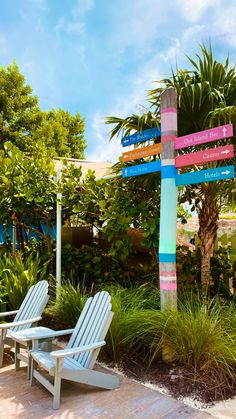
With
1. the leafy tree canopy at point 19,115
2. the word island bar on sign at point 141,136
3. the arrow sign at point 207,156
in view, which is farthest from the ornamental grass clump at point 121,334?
the leafy tree canopy at point 19,115

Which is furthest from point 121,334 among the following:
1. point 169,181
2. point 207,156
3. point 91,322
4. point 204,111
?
point 204,111

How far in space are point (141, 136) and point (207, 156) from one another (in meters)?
1.17

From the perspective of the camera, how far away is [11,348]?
5.02 metres

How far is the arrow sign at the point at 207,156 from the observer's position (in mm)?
3680

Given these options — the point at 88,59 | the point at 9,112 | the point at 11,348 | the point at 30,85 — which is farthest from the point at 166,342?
the point at 30,85

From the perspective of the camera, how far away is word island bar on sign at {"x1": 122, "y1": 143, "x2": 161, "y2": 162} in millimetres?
4438

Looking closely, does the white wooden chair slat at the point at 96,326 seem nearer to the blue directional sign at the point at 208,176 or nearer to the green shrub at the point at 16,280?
the blue directional sign at the point at 208,176

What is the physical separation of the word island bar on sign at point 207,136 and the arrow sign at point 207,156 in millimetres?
109

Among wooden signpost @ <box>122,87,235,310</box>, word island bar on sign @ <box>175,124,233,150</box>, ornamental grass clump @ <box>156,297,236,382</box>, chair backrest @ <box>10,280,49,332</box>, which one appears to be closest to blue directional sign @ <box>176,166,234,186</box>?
wooden signpost @ <box>122,87,235,310</box>

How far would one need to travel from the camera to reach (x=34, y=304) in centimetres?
482

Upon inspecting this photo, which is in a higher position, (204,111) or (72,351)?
(204,111)

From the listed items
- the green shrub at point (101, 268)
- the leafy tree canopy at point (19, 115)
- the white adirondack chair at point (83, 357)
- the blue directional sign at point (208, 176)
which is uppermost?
the leafy tree canopy at point (19, 115)

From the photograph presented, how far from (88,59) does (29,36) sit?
1638 mm

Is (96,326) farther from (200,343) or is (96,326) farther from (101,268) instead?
(101,268)
